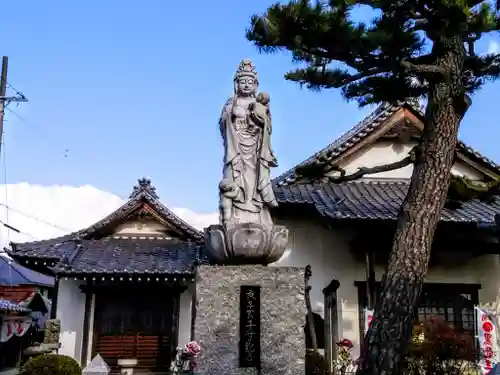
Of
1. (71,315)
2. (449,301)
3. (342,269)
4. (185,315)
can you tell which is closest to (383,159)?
(342,269)

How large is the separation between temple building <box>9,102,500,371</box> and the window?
0.02 m

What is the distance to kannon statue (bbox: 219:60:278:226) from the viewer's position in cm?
620

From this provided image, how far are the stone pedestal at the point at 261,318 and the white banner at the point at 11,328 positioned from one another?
1389 centimetres

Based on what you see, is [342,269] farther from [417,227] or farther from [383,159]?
[417,227]

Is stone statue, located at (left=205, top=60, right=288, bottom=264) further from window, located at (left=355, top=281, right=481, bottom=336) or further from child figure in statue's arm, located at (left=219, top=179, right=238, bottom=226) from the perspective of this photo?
window, located at (left=355, top=281, right=481, bottom=336)

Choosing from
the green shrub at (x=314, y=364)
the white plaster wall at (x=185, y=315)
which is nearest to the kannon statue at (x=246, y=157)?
the green shrub at (x=314, y=364)

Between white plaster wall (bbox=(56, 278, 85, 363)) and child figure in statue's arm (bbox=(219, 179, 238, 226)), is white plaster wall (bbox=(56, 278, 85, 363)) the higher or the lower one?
the lower one

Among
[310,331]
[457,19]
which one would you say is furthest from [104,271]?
[457,19]

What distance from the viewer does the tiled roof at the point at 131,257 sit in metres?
14.5

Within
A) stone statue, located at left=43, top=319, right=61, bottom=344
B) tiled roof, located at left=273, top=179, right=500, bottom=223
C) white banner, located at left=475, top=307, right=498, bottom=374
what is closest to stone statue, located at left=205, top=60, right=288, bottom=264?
tiled roof, located at left=273, top=179, right=500, bottom=223

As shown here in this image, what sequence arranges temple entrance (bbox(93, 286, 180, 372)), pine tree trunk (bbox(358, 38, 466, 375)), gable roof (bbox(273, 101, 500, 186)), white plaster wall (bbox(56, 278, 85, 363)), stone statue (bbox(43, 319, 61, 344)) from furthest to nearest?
temple entrance (bbox(93, 286, 180, 372)), white plaster wall (bbox(56, 278, 85, 363)), stone statue (bbox(43, 319, 61, 344)), gable roof (bbox(273, 101, 500, 186)), pine tree trunk (bbox(358, 38, 466, 375))

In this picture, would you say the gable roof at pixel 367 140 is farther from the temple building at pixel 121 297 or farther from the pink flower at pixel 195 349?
the pink flower at pixel 195 349

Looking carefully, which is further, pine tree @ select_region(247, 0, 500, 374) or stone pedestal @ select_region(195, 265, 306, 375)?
pine tree @ select_region(247, 0, 500, 374)

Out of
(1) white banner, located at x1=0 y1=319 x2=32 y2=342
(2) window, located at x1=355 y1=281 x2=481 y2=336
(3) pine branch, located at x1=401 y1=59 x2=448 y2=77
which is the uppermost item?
(3) pine branch, located at x1=401 y1=59 x2=448 y2=77
